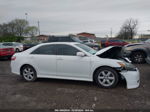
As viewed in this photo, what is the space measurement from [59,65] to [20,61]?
5.16 feet

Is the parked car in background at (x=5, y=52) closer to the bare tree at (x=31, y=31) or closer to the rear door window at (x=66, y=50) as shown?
the rear door window at (x=66, y=50)

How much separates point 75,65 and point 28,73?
1.90m

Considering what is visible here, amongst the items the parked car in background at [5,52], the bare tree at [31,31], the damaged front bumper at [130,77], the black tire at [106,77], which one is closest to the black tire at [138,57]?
the damaged front bumper at [130,77]

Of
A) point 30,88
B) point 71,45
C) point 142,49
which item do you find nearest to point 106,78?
point 71,45

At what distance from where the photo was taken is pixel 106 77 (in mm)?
4250

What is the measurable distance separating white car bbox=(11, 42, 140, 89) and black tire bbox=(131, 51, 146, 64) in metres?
3.99

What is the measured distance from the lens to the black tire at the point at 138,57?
8.21 meters

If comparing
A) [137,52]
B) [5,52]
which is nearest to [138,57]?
[137,52]

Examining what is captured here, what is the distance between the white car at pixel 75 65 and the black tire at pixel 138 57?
3.99m

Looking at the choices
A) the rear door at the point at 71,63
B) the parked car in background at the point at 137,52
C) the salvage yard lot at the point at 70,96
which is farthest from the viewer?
the parked car in background at the point at 137,52

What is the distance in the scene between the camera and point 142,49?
8.11 meters

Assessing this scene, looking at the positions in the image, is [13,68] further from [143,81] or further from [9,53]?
[9,53]

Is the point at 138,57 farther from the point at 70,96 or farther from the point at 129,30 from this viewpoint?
the point at 129,30

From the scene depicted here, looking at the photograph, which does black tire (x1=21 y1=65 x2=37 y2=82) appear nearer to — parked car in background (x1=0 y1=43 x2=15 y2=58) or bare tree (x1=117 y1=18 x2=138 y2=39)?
parked car in background (x1=0 y1=43 x2=15 y2=58)
